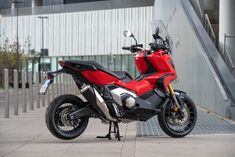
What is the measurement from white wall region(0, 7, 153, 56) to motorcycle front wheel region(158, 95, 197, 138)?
178 feet

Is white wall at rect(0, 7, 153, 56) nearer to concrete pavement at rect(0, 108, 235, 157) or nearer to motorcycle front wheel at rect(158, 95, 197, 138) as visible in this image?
motorcycle front wheel at rect(158, 95, 197, 138)

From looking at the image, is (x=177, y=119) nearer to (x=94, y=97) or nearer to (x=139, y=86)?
(x=139, y=86)

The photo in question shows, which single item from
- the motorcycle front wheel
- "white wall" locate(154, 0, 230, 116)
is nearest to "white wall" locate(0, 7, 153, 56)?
"white wall" locate(154, 0, 230, 116)

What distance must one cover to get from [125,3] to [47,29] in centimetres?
1092

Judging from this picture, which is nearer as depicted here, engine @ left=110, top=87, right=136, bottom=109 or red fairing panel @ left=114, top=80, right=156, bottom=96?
engine @ left=110, top=87, right=136, bottom=109

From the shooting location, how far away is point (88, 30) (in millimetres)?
67562

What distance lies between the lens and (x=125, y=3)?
66.9 metres

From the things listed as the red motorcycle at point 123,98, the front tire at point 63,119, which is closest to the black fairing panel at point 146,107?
the red motorcycle at point 123,98

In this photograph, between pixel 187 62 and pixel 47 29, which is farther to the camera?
pixel 47 29

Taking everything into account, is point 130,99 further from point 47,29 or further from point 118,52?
point 47,29

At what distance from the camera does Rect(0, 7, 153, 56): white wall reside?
64688 mm

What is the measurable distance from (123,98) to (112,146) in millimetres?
944

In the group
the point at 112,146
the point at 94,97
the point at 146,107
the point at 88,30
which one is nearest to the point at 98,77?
the point at 94,97

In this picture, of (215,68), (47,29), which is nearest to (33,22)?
(47,29)
